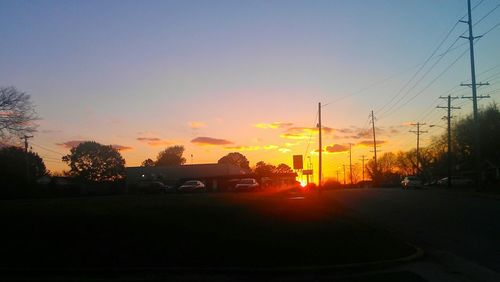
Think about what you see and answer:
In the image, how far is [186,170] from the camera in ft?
344

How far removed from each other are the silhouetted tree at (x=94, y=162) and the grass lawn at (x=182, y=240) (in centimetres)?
12906

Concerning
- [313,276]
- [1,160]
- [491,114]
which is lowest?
[313,276]

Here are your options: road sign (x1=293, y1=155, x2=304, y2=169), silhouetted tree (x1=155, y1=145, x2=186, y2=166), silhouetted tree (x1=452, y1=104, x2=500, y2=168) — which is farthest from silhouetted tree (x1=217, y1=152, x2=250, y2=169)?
road sign (x1=293, y1=155, x2=304, y2=169)

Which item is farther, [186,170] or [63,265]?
[186,170]

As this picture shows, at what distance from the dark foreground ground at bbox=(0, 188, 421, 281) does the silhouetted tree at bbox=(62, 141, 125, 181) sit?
423 ft

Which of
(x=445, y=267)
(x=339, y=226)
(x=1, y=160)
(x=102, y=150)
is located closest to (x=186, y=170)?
(x=1, y=160)

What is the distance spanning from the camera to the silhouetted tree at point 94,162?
14675 cm

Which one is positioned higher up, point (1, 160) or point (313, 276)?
point (1, 160)

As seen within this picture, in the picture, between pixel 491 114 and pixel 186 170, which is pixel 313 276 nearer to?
pixel 491 114

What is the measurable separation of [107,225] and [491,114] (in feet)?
228

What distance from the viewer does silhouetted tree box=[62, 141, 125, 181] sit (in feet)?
481

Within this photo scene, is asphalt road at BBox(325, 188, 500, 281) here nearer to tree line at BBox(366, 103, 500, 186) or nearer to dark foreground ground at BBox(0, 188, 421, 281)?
dark foreground ground at BBox(0, 188, 421, 281)

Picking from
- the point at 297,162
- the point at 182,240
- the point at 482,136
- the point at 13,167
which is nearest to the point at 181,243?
the point at 182,240

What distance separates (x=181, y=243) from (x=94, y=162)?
137833 mm
